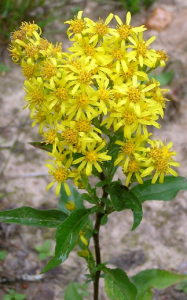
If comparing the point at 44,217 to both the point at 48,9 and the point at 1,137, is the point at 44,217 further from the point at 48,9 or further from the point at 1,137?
the point at 48,9

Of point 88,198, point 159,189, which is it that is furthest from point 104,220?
point 159,189

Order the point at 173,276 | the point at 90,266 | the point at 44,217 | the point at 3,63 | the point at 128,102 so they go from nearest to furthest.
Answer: the point at 128,102 < the point at 44,217 < the point at 90,266 < the point at 173,276 < the point at 3,63

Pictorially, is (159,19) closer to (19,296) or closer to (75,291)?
(75,291)

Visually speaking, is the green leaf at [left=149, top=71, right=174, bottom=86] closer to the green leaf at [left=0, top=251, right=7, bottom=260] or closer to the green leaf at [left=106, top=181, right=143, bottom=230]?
the green leaf at [left=0, top=251, right=7, bottom=260]

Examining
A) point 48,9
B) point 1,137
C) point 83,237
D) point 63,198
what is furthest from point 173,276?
point 48,9

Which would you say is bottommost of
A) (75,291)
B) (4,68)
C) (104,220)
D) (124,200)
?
(75,291)

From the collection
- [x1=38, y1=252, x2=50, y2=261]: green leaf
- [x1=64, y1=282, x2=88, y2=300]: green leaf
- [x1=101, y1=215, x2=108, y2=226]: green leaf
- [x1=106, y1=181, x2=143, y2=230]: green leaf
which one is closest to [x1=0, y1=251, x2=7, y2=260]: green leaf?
[x1=38, y1=252, x2=50, y2=261]: green leaf

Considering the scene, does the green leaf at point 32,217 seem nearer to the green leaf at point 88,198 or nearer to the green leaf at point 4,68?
the green leaf at point 88,198
